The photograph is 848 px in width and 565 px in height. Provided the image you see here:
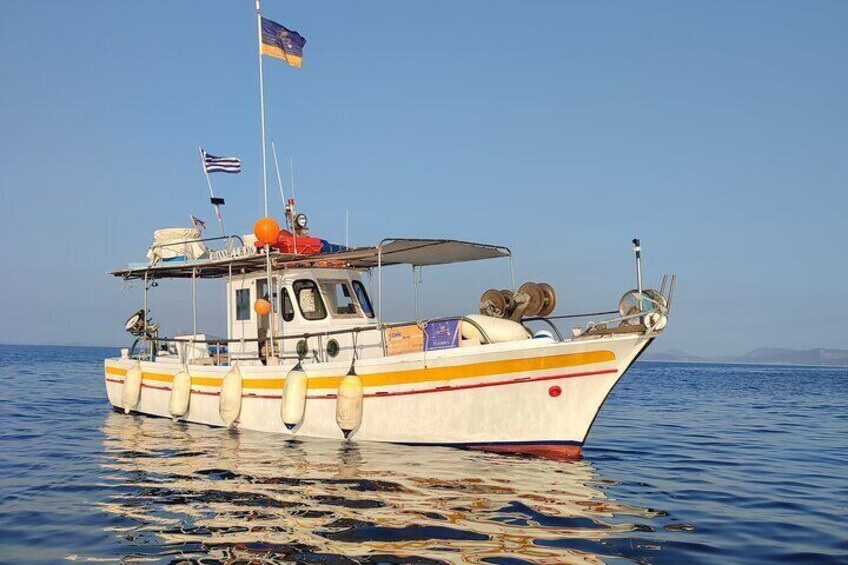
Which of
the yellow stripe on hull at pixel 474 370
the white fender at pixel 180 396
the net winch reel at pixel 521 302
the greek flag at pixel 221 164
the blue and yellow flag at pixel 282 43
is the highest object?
the blue and yellow flag at pixel 282 43

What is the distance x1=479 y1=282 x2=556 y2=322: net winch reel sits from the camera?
1373cm

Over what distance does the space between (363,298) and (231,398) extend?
3868mm

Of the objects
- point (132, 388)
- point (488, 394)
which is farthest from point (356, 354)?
point (132, 388)

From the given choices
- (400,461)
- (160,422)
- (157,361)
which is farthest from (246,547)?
(157,361)

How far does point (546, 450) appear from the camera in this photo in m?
11.8

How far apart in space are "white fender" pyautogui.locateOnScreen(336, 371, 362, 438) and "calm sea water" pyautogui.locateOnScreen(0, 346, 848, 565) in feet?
1.50

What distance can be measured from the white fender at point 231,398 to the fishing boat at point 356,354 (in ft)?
0.08

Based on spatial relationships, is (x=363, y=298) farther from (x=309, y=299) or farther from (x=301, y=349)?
(x=301, y=349)

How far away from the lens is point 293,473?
1070cm

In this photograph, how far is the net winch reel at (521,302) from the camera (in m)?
13.7

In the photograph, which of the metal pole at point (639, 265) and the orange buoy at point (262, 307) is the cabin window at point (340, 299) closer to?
the orange buoy at point (262, 307)

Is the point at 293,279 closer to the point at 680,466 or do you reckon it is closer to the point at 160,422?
the point at 160,422

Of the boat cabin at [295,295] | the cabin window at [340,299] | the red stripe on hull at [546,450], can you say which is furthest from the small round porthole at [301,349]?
the red stripe on hull at [546,450]

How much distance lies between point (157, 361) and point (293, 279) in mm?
5202
